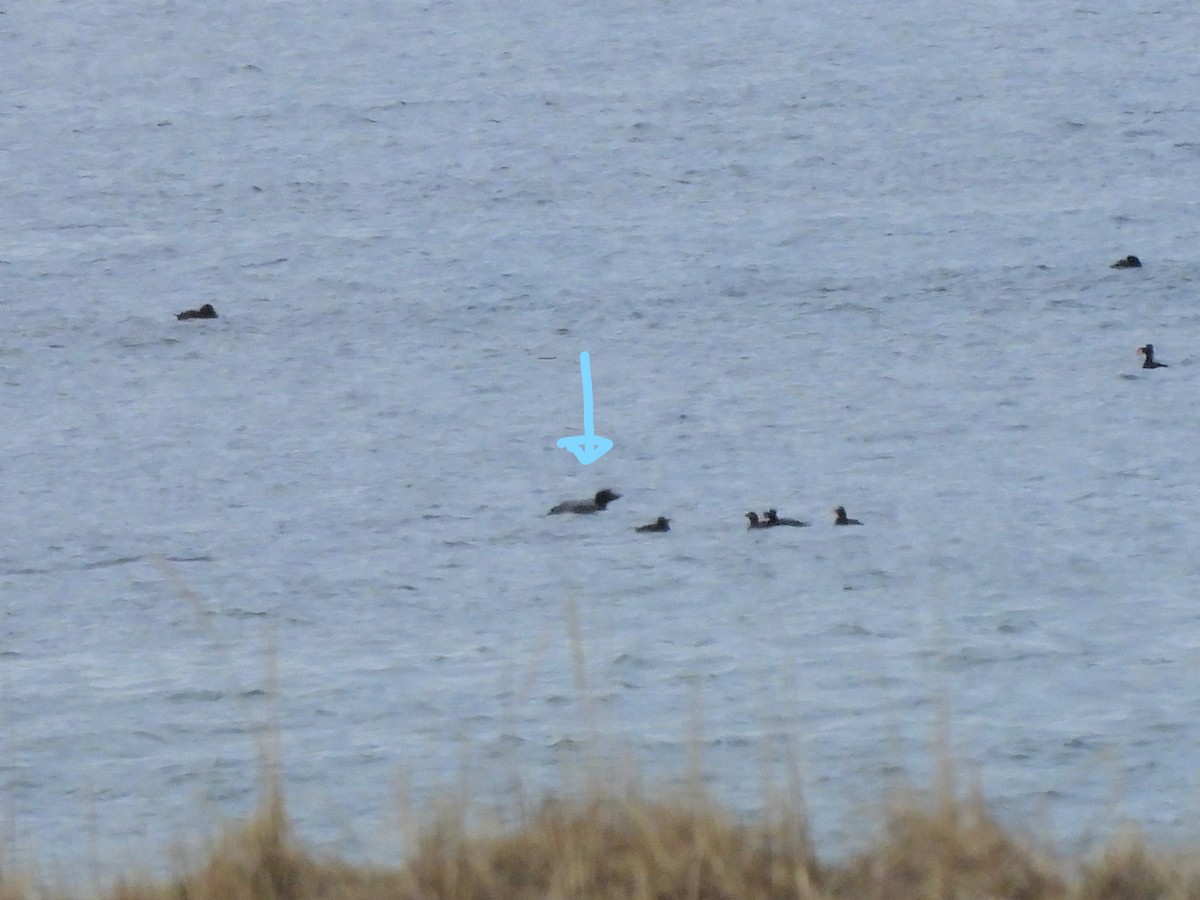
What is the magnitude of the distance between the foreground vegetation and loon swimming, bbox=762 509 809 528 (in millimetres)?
12620

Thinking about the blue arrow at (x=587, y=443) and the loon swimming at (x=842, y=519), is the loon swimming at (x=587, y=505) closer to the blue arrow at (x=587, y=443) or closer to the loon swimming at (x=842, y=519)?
the blue arrow at (x=587, y=443)

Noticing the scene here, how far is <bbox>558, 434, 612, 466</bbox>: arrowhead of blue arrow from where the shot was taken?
21625 millimetres

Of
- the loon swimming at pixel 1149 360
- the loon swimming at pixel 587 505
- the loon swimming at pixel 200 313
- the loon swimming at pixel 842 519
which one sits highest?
the loon swimming at pixel 200 313

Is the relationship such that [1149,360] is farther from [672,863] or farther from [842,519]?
[672,863]

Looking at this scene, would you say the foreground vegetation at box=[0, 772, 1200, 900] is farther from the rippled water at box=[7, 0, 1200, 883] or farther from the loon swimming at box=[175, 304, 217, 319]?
the loon swimming at box=[175, 304, 217, 319]

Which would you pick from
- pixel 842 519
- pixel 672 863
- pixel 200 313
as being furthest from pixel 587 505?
pixel 672 863

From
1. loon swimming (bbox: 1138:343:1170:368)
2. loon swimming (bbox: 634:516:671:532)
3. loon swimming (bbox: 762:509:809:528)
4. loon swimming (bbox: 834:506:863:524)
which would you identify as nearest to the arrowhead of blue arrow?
loon swimming (bbox: 634:516:671:532)

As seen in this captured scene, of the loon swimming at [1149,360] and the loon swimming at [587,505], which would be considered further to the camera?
the loon swimming at [1149,360]

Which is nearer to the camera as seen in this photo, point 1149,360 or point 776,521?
point 776,521

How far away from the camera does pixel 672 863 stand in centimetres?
509

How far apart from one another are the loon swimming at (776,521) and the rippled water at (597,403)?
0.18 meters

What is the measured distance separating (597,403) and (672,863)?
788 inches

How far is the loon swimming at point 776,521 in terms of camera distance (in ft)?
59.5

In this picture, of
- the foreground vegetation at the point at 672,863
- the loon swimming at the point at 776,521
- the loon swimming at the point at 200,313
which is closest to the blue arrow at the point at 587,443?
the loon swimming at the point at 776,521
